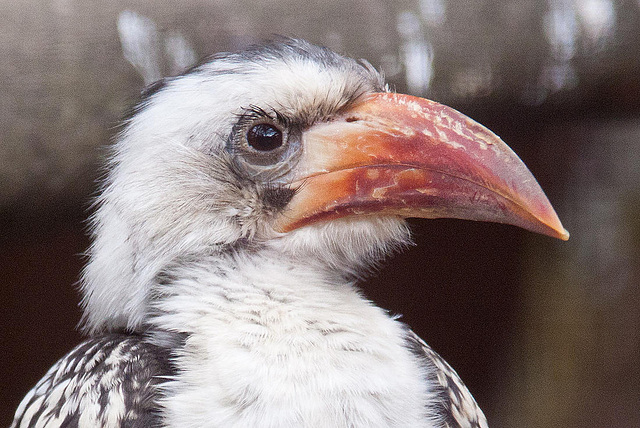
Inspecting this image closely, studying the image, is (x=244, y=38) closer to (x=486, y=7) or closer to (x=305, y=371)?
(x=486, y=7)

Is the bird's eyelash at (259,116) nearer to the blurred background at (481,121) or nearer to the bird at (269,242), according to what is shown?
the bird at (269,242)

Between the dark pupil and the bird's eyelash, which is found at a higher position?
the bird's eyelash

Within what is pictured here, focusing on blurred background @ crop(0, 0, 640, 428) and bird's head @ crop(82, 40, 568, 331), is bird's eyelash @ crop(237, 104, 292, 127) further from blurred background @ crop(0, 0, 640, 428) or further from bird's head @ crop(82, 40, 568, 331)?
blurred background @ crop(0, 0, 640, 428)

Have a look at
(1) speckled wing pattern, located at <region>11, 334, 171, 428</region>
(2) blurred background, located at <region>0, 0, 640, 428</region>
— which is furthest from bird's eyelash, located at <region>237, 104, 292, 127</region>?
(1) speckled wing pattern, located at <region>11, 334, 171, 428</region>

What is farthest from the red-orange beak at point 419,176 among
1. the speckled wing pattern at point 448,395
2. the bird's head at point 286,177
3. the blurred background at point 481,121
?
the blurred background at point 481,121

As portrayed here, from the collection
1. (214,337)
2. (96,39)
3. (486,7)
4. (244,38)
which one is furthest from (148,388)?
(486,7)
